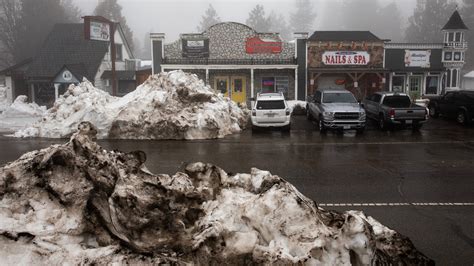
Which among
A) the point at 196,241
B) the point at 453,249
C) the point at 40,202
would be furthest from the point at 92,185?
the point at 453,249

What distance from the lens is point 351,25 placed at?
142375 mm

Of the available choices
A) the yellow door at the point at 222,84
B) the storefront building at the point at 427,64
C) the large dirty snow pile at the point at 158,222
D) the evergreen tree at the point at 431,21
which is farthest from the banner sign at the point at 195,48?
the evergreen tree at the point at 431,21

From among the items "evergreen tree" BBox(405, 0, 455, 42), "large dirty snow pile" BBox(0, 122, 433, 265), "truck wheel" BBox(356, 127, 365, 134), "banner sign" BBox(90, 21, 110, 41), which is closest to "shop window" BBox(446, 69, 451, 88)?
"truck wheel" BBox(356, 127, 365, 134)

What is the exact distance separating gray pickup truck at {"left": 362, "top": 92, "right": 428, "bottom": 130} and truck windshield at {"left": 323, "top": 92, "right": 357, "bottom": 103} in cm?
163

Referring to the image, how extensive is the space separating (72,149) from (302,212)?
3.53 metres

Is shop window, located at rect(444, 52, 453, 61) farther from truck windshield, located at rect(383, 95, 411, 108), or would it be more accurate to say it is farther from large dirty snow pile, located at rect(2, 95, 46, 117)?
large dirty snow pile, located at rect(2, 95, 46, 117)

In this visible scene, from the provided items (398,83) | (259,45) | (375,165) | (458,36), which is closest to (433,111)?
(398,83)

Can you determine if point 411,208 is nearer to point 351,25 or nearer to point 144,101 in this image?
point 144,101

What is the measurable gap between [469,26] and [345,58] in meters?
59.8

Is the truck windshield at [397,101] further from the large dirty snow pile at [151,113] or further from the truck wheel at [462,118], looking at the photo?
the large dirty snow pile at [151,113]

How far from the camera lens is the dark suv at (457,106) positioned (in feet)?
71.5

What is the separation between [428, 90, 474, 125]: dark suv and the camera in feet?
71.5

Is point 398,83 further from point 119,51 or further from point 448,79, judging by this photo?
point 119,51

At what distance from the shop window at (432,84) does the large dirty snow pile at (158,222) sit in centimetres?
2932
